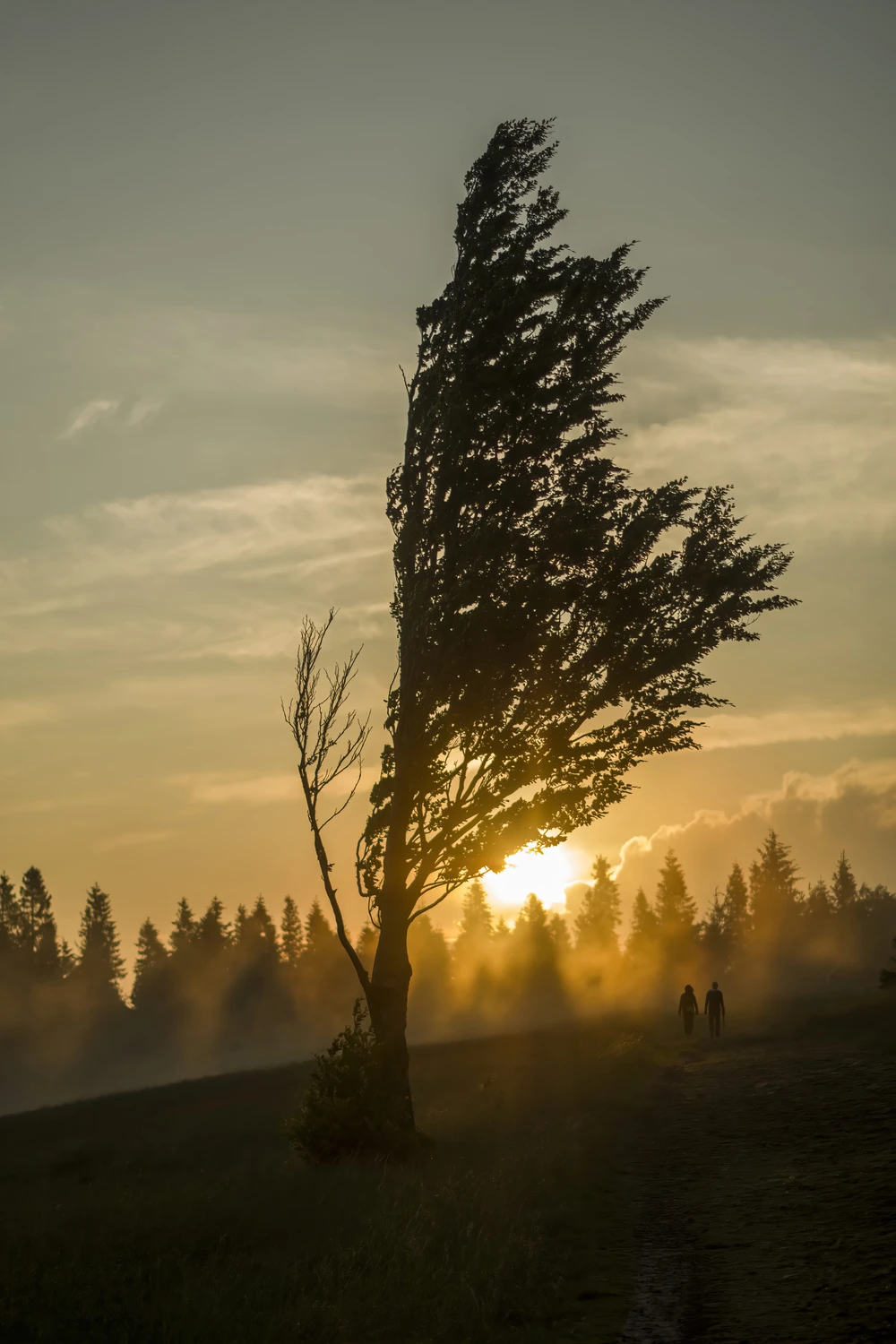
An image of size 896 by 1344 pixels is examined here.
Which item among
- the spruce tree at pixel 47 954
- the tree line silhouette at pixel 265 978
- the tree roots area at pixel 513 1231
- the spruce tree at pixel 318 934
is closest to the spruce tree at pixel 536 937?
the tree line silhouette at pixel 265 978

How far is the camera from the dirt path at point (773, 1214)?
8.11m

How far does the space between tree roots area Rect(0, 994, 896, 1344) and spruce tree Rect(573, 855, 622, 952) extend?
11765cm

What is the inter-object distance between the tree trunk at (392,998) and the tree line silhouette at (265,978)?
8814 cm

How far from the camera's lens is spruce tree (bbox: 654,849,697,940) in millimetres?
110688

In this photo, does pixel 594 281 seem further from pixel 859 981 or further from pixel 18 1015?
pixel 18 1015

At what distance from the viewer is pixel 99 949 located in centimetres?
11906

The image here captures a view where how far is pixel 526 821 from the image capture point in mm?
20203

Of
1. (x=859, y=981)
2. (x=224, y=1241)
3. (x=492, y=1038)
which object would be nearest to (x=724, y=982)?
(x=859, y=981)

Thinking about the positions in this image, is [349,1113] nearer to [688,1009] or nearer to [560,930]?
[688,1009]

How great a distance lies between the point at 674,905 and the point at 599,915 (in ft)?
97.2

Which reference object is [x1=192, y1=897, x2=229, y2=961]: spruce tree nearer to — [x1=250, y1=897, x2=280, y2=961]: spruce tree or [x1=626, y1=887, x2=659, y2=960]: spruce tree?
[x1=250, y1=897, x2=280, y2=961]: spruce tree

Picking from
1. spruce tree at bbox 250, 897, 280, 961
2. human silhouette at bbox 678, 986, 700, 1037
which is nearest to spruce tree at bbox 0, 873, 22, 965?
spruce tree at bbox 250, 897, 280, 961

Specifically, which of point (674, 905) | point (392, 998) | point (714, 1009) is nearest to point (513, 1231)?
point (392, 998)

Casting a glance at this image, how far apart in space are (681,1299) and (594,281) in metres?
18.1
